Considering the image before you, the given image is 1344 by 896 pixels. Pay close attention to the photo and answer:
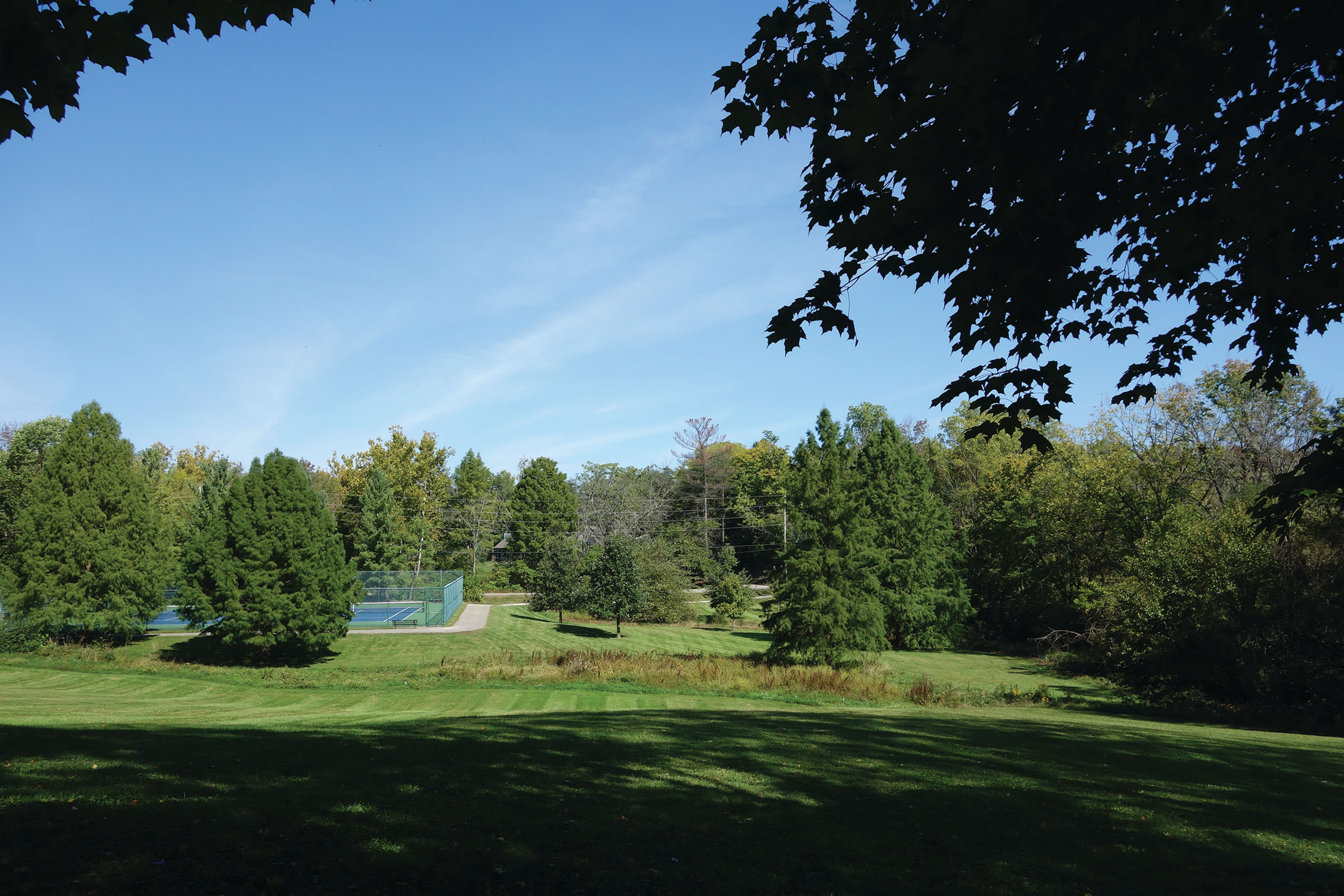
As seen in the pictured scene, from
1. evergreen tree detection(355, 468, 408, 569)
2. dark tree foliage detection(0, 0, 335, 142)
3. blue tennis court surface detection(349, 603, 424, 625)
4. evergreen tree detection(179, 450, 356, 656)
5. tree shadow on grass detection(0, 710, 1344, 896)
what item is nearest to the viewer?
dark tree foliage detection(0, 0, 335, 142)

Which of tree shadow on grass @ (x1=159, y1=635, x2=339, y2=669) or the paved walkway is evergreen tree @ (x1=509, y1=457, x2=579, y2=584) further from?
tree shadow on grass @ (x1=159, y1=635, x2=339, y2=669)

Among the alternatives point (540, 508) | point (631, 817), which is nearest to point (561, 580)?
point (540, 508)

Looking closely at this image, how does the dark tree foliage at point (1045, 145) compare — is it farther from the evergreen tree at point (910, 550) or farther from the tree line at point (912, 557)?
the evergreen tree at point (910, 550)

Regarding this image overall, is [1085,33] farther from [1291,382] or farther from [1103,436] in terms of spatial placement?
[1103,436]

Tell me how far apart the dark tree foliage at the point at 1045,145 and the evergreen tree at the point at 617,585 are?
108ft

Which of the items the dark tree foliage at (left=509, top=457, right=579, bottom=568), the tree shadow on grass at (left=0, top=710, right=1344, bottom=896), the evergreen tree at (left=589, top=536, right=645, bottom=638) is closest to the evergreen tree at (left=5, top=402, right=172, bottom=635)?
the evergreen tree at (left=589, top=536, right=645, bottom=638)

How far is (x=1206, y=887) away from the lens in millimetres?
4980

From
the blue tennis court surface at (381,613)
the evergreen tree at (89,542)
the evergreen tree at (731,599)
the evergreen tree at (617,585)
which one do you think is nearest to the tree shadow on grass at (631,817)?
the evergreen tree at (89,542)

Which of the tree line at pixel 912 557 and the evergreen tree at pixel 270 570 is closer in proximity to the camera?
the tree line at pixel 912 557

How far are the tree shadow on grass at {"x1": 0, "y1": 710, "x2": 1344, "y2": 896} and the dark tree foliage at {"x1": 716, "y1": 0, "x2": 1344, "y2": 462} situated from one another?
3407mm

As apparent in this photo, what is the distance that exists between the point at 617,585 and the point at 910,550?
1701 cm

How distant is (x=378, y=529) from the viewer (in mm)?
53156

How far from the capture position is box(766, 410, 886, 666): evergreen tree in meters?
28.7

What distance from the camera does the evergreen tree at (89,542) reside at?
28.4 meters
